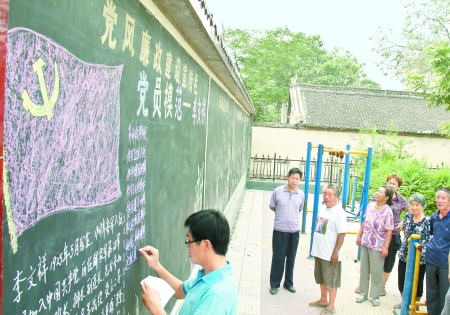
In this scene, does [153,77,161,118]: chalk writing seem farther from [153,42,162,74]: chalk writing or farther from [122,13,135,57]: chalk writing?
[122,13,135,57]: chalk writing

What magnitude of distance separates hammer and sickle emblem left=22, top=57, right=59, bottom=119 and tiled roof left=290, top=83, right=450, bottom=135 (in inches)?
849

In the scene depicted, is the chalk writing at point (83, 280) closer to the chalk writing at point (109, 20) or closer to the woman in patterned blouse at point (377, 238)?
the chalk writing at point (109, 20)

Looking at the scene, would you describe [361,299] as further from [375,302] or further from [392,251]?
[392,251]

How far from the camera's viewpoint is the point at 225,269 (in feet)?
6.85

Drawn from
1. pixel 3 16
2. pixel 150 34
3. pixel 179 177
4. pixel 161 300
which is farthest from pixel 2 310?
pixel 179 177

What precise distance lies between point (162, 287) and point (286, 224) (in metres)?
3.62

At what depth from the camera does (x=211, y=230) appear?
82.6 inches

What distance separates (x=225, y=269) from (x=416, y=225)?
3.81 metres

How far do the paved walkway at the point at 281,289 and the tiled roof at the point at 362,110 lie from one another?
14.1m

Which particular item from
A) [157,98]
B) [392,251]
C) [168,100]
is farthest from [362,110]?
[157,98]

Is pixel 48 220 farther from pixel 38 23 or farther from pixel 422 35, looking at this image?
pixel 422 35

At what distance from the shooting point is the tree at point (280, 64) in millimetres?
29219

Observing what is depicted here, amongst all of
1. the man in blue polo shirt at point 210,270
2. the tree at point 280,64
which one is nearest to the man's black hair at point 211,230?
the man in blue polo shirt at point 210,270

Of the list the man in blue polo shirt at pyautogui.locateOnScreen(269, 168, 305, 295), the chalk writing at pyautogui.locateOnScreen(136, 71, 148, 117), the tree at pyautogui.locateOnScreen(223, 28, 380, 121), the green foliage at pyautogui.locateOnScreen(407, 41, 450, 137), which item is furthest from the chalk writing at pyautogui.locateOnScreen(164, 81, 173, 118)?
the tree at pyautogui.locateOnScreen(223, 28, 380, 121)
